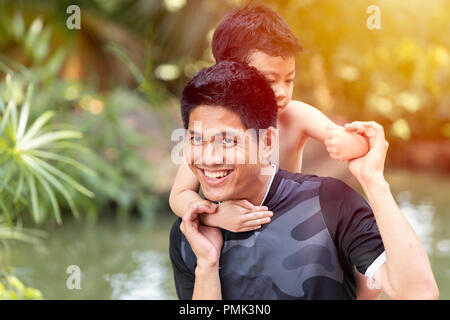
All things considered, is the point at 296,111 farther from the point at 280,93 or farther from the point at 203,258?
the point at 203,258

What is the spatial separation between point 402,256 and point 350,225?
10cm

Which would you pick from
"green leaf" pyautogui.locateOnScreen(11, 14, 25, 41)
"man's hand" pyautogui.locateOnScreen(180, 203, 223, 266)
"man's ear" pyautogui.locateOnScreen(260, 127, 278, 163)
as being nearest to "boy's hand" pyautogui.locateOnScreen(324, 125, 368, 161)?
"man's ear" pyautogui.locateOnScreen(260, 127, 278, 163)

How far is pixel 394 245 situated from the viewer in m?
0.84

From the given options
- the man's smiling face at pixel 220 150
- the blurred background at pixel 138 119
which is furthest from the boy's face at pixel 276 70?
the blurred background at pixel 138 119

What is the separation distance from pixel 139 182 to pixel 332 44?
2072 millimetres

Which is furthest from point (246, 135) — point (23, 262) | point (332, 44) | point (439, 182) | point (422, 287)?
point (439, 182)

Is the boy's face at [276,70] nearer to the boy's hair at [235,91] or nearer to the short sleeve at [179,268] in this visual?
the boy's hair at [235,91]

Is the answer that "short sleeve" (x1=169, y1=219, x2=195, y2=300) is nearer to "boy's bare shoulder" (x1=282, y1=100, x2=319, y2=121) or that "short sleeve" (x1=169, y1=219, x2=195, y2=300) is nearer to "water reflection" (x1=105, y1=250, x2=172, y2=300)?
"boy's bare shoulder" (x1=282, y1=100, x2=319, y2=121)

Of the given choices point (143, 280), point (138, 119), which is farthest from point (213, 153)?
point (138, 119)

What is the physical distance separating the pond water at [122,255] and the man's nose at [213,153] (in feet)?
5.79

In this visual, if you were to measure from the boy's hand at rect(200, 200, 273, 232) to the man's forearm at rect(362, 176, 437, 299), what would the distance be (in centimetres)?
19

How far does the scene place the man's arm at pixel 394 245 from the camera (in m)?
0.84

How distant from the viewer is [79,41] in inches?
237

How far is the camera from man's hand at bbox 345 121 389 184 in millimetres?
868
